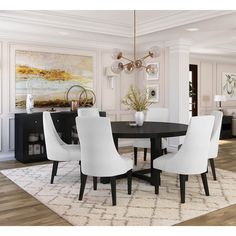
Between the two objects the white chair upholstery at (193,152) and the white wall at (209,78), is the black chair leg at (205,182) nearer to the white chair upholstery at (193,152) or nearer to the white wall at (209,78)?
the white chair upholstery at (193,152)

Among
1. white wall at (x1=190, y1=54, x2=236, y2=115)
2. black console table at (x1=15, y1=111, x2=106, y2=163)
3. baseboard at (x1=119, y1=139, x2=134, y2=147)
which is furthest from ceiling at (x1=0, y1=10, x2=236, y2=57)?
white wall at (x1=190, y1=54, x2=236, y2=115)

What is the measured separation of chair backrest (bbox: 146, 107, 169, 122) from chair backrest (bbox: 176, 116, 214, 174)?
2.01 m

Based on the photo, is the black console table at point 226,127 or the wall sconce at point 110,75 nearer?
the wall sconce at point 110,75

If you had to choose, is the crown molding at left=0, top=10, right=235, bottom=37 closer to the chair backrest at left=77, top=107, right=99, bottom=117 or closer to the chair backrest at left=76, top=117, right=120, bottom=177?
the chair backrest at left=77, top=107, right=99, bottom=117

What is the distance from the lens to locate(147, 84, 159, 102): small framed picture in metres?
6.95

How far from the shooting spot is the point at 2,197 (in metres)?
3.54

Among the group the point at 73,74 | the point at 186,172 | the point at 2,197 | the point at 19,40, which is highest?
the point at 19,40

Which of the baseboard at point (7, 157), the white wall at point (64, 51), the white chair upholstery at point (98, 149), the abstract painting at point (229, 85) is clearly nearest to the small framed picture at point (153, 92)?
the white wall at point (64, 51)

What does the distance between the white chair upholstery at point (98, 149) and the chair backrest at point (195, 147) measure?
68 centimetres

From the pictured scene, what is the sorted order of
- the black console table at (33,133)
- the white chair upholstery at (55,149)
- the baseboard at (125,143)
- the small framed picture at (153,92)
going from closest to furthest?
the white chair upholstery at (55,149)
the black console table at (33,133)
the small framed picture at (153,92)
the baseboard at (125,143)

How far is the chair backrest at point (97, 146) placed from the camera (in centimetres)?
318
